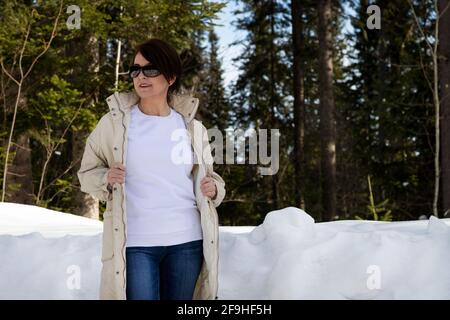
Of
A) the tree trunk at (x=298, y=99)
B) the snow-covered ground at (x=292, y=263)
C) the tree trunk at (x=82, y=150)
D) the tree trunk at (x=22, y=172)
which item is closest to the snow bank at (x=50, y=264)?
the snow-covered ground at (x=292, y=263)

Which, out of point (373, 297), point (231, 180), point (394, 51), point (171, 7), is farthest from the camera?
point (394, 51)

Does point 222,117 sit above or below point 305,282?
above

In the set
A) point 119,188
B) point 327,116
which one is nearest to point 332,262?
point 119,188

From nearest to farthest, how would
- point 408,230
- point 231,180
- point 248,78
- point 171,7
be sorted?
point 408,230 < point 171,7 < point 231,180 < point 248,78

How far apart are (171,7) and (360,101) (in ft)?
47.4

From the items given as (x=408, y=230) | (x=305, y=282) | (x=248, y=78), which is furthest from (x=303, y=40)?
(x=305, y=282)

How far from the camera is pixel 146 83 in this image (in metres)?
2.58

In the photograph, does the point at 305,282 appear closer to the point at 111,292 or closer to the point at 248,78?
the point at 111,292

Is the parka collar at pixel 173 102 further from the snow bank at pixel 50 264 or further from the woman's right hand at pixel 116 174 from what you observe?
the snow bank at pixel 50 264

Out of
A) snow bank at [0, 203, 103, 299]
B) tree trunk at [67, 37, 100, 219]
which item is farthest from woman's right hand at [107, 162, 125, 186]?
tree trunk at [67, 37, 100, 219]

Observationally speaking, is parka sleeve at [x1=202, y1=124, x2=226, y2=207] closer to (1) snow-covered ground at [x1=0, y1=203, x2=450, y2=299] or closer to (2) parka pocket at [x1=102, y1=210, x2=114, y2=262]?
(2) parka pocket at [x1=102, y1=210, x2=114, y2=262]

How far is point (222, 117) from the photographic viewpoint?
70.2 ft

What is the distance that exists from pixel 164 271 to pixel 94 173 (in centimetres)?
58

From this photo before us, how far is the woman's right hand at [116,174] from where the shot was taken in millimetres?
2400
